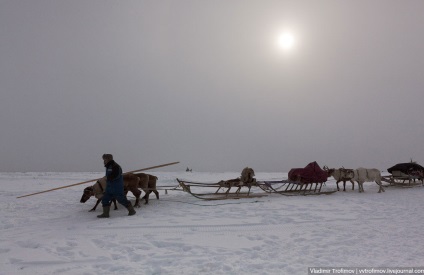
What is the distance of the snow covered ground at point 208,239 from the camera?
447cm

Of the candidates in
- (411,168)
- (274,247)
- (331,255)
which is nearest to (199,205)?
(274,247)

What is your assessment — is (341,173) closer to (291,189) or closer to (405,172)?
(291,189)

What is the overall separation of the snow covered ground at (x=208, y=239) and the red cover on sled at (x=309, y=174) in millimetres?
3872

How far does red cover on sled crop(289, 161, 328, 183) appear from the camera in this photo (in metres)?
13.6

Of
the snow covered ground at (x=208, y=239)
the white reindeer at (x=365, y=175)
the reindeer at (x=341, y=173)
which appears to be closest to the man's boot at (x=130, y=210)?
the snow covered ground at (x=208, y=239)

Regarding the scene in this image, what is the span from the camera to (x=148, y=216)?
826 cm

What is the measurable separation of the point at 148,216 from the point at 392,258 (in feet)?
19.3

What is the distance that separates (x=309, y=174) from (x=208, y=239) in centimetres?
894

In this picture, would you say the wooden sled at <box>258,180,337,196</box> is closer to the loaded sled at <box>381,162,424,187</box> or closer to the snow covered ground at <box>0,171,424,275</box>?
the snow covered ground at <box>0,171,424,275</box>

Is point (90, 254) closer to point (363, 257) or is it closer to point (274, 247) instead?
point (274, 247)

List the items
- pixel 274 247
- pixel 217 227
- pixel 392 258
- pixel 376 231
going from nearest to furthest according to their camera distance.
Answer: pixel 392 258, pixel 274 247, pixel 376 231, pixel 217 227

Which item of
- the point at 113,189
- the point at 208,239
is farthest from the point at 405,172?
the point at 113,189

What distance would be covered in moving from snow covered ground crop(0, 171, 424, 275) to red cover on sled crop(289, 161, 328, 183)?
3872mm

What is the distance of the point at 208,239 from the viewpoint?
596 cm
